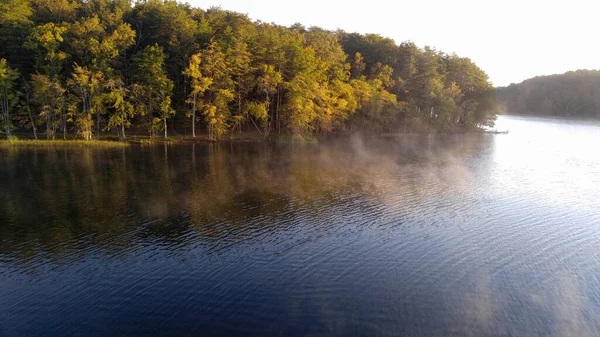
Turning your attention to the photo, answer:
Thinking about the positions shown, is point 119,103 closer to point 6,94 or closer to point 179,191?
point 6,94

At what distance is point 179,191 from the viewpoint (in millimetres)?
28125

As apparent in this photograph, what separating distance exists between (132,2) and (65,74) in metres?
23.6

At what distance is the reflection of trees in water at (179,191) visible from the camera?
1975 centimetres

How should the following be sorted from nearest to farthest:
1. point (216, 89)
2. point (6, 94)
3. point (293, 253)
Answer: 1. point (293, 253)
2. point (6, 94)
3. point (216, 89)

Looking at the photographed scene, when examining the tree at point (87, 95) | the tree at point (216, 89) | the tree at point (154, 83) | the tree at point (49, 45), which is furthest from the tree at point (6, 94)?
the tree at point (216, 89)

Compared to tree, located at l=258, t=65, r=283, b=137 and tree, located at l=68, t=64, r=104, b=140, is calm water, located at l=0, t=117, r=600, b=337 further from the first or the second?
tree, located at l=258, t=65, r=283, b=137

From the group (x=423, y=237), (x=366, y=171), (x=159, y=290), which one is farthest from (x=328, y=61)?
(x=159, y=290)

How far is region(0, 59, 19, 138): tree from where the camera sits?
4628 cm

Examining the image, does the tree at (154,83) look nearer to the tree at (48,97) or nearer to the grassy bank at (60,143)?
the grassy bank at (60,143)

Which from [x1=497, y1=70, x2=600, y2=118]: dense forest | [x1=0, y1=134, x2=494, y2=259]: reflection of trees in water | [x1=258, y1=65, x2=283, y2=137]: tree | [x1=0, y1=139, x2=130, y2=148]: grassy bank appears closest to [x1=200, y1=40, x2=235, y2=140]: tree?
[x1=258, y1=65, x2=283, y2=137]: tree

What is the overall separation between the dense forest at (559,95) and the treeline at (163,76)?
3895 inches

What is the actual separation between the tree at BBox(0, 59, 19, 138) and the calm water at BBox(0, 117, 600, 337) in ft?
49.6

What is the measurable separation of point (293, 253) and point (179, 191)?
13.6 metres

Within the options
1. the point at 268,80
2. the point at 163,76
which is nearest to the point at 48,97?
the point at 163,76
